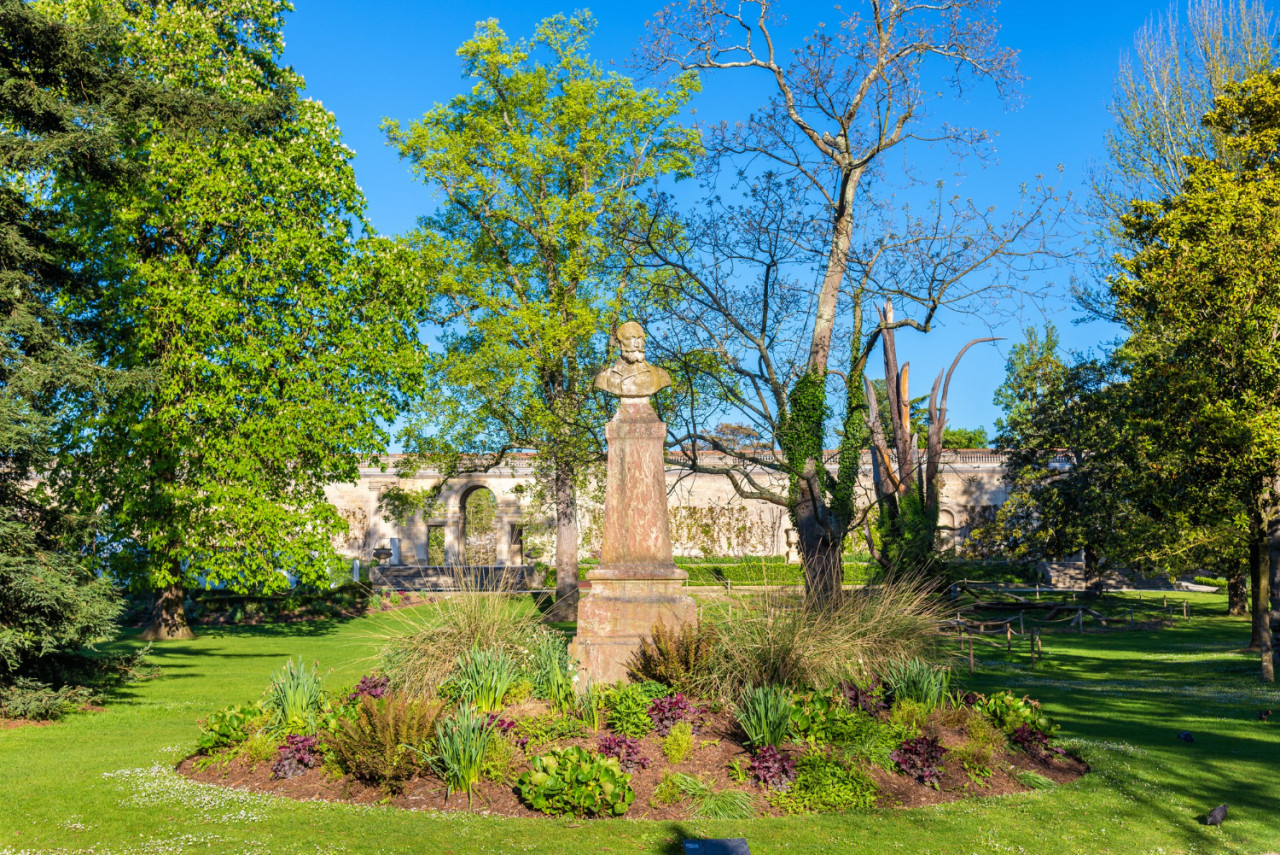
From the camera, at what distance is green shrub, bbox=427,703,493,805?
21.8ft

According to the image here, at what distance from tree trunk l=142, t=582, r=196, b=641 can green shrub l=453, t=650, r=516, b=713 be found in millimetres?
14671

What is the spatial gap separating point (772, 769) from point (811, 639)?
1714 millimetres

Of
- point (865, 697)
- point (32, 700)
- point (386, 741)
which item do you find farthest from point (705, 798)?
point (32, 700)

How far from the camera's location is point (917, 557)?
67.2 feet

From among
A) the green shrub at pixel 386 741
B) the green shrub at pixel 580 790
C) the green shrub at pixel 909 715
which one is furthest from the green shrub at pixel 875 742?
the green shrub at pixel 386 741

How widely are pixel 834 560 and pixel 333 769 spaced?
9.58 meters

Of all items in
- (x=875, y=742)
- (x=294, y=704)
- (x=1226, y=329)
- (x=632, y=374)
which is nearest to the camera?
(x=875, y=742)

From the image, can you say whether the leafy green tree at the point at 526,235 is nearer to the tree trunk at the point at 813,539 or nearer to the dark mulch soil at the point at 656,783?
the tree trunk at the point at 813,539

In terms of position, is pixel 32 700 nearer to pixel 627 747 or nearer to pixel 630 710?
pixel 630 710

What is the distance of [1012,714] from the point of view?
8.02 m

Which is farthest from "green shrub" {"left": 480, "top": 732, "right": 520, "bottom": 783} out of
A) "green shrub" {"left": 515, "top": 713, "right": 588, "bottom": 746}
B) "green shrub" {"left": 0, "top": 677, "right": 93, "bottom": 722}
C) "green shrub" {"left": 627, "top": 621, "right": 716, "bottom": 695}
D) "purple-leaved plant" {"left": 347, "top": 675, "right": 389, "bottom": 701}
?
"green shrub" {"left": 0, "top": 677, "right": 93, "bottom": 722}

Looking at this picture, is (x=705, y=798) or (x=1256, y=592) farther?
(x=1256, y=592)

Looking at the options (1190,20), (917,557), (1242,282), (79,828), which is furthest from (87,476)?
(1190,20)

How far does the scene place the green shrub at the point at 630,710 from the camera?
7.55m
